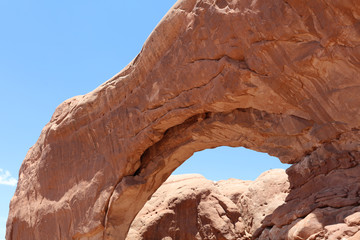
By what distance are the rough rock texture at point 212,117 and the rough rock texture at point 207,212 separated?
11.3 feet

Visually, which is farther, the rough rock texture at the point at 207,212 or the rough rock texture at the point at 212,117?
the rough rock texture at the point at 207,212

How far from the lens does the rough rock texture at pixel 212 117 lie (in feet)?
19.5

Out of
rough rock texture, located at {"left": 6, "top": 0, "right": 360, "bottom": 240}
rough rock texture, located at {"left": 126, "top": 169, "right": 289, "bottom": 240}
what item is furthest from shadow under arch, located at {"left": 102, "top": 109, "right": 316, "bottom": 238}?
rough rock texture, located at {"left": 126, "top": 169, "right": 289, "bottom": 240}

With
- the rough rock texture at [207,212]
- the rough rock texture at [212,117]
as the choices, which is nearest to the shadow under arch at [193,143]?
the rough rock texture at [212,117]

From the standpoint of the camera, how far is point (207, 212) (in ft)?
42.4

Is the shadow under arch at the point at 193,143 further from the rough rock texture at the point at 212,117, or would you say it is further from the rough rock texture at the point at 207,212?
the rough rock texture at the point at 207,212

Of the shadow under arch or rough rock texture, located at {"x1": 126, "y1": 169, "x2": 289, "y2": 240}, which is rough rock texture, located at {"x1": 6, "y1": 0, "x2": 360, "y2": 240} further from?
rough rock texture, located at {"x1": 126, "y1": 169, "x2": 289, "y2": 240}

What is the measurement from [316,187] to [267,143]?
133 cm

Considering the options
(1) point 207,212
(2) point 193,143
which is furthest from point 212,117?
(1) point 207,212

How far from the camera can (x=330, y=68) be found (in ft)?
19.5

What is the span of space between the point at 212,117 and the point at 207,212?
5744 mm

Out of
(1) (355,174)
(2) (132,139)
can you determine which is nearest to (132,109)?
(2) (132,139)

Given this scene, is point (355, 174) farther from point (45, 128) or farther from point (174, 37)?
point (45, 128)

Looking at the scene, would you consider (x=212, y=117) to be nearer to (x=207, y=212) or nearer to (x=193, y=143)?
(x=193, y=143)
